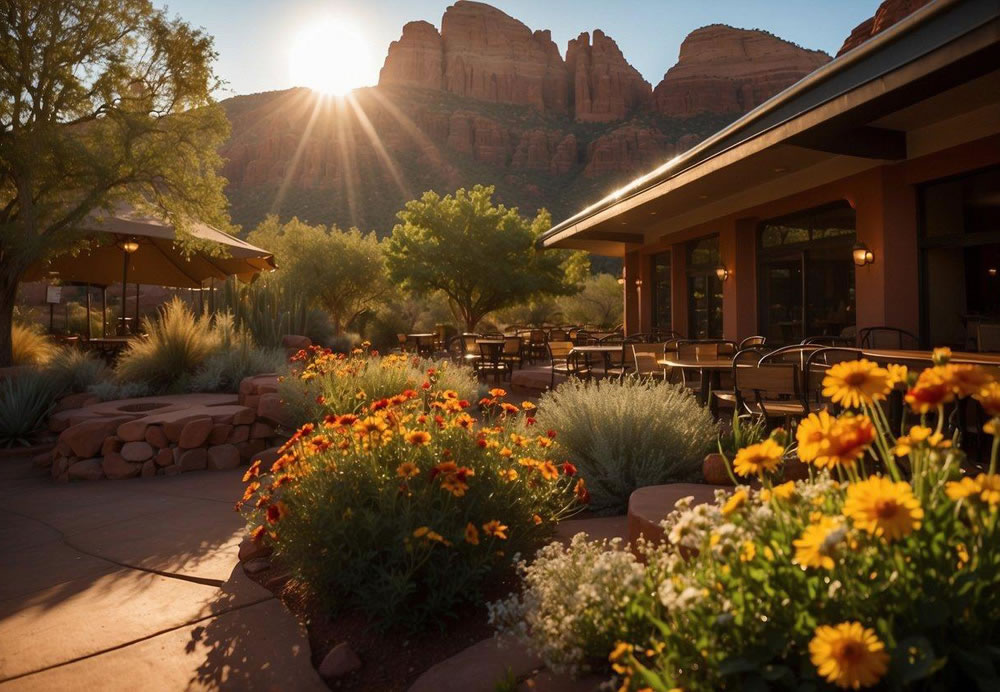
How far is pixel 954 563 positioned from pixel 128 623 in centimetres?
294

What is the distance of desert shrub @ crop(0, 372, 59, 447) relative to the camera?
6871 mm

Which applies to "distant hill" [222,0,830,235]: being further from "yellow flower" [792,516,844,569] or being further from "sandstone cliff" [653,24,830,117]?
"yellow flower" [792,516,844,569]

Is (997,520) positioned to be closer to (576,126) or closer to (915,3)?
(915,3)

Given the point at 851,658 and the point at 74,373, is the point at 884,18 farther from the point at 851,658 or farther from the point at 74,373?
the point at 851,658

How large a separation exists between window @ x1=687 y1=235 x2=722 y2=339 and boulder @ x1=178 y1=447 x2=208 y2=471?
376 inches

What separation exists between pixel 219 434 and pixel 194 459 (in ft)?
0.98

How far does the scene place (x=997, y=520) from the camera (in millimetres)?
1252

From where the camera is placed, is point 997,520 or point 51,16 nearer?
point 997,520

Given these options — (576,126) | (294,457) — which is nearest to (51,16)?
(294,457)

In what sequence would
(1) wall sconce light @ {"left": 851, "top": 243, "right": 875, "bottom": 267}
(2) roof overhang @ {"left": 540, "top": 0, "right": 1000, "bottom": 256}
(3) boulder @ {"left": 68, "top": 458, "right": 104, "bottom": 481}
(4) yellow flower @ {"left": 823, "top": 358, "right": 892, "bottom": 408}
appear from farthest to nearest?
(1) wall sconce light @ {"left": 851, "top": 243, "right": 875, "bottom": 267}, (3) boulder @ {"left": 68, "top": 458, "right": 104, "bottom": 481}, (2) roof overhang @ {"left": 540, "top": 0, "right": 1000, "bottom": 256}, (4) yellow flower @ {"left": 823, "top": 358, "right": 892, "bottom": 408}

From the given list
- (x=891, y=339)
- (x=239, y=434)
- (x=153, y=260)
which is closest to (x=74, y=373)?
(x=239, y=434)

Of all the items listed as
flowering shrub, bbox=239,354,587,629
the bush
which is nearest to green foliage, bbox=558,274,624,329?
the bush

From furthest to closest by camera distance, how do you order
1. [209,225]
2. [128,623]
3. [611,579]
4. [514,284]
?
[514,284] < [209,225] < [128,623] < [611,579]

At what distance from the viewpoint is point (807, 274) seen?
10.0 metres
